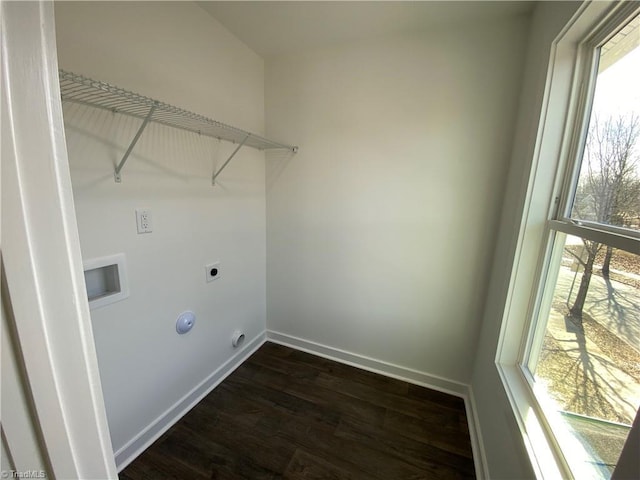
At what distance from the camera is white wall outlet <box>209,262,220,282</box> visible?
1.77m

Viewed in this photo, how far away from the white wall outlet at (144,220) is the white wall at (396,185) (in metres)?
1.03

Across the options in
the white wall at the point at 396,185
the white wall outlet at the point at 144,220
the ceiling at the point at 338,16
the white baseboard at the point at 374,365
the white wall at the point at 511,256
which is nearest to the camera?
the white wall at the point at 511,256

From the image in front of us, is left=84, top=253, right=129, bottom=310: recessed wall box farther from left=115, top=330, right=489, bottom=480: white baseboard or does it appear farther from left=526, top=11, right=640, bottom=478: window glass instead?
left=526, top=11, right=640, bottom=478: window glass

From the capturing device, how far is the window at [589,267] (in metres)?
0.78

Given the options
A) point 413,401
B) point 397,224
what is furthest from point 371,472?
point 397,224

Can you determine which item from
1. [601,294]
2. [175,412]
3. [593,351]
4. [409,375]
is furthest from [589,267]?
[175,412]

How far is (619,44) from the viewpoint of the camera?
0.92 metres

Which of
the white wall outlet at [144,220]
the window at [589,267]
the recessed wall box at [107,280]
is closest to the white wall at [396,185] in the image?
the window at [589,267]

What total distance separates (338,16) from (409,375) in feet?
8.56

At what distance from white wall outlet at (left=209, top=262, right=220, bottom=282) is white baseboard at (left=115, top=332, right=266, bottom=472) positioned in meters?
0.75

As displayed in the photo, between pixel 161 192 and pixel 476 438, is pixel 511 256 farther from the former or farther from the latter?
pixel 161 192

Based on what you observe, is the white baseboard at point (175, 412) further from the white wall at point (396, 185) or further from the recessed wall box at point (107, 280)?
the recessed wall box at point (107, 280)

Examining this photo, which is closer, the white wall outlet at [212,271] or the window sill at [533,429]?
the window sill at [533,429]

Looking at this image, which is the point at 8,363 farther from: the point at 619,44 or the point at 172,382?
the point at 619,44
